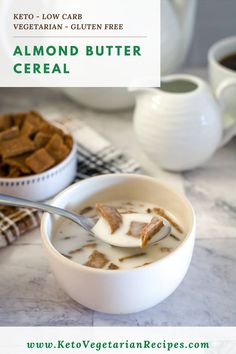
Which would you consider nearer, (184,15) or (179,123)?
(179,123)

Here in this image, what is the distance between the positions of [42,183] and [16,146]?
2.2 inches

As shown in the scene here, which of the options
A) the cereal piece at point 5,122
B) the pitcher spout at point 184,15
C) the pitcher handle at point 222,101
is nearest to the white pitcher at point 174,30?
the pitcher spout at point 184,15

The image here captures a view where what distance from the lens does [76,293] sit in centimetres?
54

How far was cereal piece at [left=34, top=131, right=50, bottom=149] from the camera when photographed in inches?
28.3

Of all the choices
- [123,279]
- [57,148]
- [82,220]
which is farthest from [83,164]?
[123,279]

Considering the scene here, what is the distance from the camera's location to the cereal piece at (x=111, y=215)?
586 mm

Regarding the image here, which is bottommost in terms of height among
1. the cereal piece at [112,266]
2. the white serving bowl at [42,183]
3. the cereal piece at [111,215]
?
the white serving bowl at [42,183]

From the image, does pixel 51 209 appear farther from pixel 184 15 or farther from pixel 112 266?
pixel 184 15

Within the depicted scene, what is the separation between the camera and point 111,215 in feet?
1.95

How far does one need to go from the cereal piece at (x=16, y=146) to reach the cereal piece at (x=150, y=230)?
0.66ft

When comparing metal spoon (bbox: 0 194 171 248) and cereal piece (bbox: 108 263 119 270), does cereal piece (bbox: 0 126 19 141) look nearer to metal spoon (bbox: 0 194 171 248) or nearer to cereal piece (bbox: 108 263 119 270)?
metal spoon (bbox: 0 194 171 248)

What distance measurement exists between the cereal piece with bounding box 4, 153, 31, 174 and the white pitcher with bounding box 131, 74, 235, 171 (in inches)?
5.6

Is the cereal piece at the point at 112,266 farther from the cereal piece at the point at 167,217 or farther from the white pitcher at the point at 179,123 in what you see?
the white pitcher at the point at 179,123
